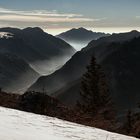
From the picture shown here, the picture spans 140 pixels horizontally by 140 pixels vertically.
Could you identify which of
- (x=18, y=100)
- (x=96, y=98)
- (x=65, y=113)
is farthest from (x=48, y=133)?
(x=96, y=98)

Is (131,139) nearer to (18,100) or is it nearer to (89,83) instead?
(18,100)

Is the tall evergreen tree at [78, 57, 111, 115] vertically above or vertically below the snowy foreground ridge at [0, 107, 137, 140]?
below

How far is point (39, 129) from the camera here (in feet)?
21.3

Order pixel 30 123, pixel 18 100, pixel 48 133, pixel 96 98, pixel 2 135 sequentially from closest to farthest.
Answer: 1. pixel 2 135
2. pixel 48 133
3. pixel 30 123
4. pixel 18 100
5. pixel 96 98

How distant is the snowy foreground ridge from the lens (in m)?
5.82

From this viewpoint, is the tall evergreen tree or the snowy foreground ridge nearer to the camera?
the snowy foreground ridge

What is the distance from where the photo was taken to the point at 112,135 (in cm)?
737

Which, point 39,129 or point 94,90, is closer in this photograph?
point 39,129

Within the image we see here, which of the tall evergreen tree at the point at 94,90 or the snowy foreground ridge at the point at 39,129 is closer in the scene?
the snowy foreground ridge at the point at 39,129

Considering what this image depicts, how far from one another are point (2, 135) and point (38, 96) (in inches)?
496

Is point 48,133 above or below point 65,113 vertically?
above

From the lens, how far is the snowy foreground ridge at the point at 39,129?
19.1ft

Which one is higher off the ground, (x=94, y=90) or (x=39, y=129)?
(x=39, y=129)

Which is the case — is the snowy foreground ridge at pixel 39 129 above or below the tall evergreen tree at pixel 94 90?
above
